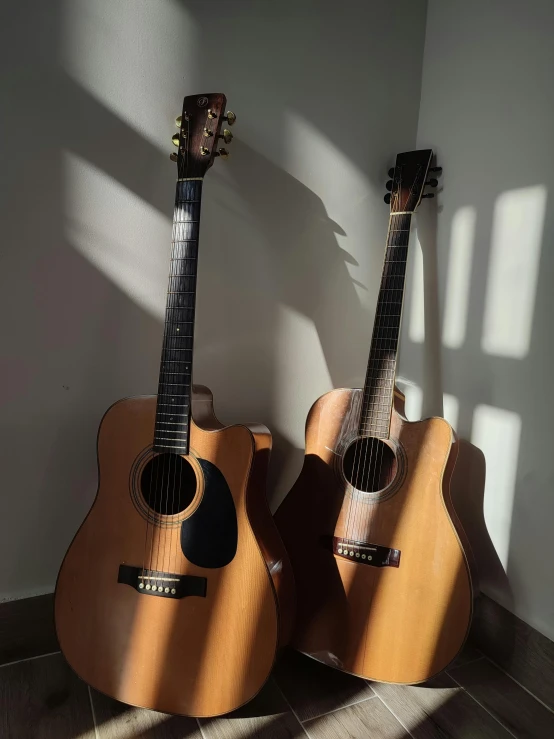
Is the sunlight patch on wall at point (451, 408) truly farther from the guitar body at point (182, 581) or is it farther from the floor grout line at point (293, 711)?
the floor grout line at point (293, 711)

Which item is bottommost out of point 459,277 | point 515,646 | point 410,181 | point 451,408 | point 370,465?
point 515,646

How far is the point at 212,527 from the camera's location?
1.19 metres

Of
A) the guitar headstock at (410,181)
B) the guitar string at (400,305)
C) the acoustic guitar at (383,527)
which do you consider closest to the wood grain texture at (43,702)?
the acoustic guitar at (383,527)

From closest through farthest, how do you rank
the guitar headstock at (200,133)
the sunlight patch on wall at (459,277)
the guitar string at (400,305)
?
the guitar headstock at (200,133) < the guitar string at (400,305) < the sunlight patch on wall at (459,277)

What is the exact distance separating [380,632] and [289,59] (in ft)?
4.97

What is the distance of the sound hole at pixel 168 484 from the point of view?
1261 mm

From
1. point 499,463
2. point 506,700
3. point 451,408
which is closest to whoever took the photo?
point 506,700

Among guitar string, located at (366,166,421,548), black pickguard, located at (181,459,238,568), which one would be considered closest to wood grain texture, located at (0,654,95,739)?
black pickguard, located at (181,459,238,568)

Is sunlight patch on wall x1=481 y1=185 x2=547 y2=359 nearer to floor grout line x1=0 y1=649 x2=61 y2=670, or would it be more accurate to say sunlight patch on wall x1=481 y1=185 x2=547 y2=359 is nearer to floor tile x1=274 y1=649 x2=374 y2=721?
floor tile x1=274 y1=649 x2=374 y2=721

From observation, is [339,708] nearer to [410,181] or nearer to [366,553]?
[366,553]

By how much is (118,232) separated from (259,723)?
1.20 meters

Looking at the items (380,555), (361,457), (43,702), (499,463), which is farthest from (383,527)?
(43,702)

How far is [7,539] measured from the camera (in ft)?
4.39

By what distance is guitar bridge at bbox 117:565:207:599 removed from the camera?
118cm
